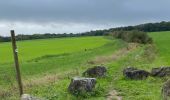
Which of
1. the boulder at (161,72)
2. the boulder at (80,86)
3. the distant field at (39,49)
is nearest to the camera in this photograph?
the boulder at (80,86)

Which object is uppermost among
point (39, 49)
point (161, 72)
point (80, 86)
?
point (80, 86)

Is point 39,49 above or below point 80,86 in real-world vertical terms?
below

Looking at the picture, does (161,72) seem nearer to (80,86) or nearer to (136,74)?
(136,74)

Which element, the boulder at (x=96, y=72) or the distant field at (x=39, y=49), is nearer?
the boulder at (x=96, y=72)

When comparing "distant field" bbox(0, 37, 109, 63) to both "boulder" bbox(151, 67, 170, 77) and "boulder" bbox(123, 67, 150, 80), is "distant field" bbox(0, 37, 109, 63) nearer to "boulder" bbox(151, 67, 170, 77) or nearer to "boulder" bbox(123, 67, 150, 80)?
"boulder" bbox(123, 67, 150, 80)

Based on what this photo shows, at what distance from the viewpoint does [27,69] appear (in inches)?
1647

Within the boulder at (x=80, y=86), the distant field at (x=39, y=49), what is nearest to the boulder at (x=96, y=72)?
the boulder at (x=80, y=86)

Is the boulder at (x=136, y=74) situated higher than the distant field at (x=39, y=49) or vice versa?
the boulder at (x=136, y=74)

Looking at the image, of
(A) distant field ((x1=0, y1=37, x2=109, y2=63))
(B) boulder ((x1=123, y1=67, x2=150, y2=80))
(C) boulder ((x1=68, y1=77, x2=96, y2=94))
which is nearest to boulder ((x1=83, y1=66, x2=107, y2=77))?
(B) boulder ((x1=123, y1=67, x2=150, y2=80))

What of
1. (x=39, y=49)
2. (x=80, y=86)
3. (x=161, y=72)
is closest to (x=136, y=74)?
(x=161, y=72)

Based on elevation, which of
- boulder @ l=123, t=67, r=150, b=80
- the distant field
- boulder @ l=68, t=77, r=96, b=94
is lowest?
the distant field

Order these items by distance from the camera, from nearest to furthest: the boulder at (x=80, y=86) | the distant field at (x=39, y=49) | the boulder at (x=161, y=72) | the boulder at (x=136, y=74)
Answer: the boulder at (x=80, y=86) → the boulder at (x=136, y=74) → the boulder at (x=161, y=72) → the distant field at (x=39, y=49)

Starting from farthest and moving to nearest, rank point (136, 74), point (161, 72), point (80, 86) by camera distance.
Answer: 1. point (161, 72)
2. point (136, 74)
3. point (80, 86)

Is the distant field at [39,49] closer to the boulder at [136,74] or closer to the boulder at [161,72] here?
the boulder at [136,74]
